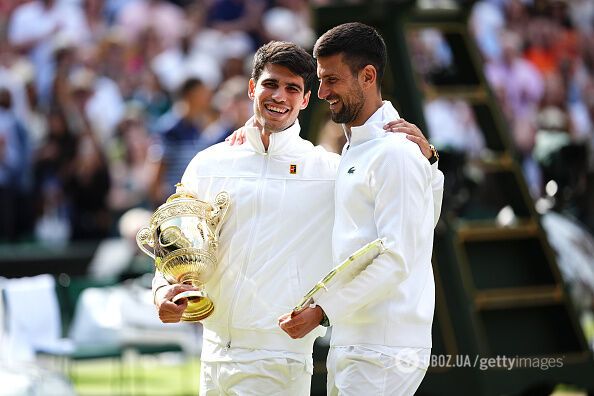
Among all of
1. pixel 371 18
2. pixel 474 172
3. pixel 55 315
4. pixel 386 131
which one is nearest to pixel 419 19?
pixel 371 18

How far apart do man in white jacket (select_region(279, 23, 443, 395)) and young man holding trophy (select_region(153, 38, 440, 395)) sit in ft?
0.80

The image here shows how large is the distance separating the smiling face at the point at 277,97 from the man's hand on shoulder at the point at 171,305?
714 millimetres

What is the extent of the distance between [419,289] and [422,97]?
4181 millimetres

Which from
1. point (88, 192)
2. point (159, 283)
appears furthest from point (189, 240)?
point (88, 192)

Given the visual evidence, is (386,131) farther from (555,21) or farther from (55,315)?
(555,21)

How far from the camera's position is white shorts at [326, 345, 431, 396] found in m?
4.13

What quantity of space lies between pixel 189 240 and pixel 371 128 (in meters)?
0.81

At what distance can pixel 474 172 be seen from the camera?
36.5ft

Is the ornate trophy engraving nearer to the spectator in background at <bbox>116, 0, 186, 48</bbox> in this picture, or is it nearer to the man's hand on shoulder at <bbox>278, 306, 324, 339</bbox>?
the man's hand on shoulder at <bbox>278, 306, 324, 339</bbox>

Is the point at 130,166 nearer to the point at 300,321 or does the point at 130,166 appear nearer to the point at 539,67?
the point at 539,67

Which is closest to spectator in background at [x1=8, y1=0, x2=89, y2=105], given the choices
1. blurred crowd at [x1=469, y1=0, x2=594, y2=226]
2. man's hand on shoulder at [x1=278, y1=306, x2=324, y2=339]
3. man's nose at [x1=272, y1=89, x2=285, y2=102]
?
blurred crowd at [x1=469, y1=0, x2=594, y2=226]

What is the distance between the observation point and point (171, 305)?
14.3 ft

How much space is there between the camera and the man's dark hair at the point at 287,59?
14.9 feet

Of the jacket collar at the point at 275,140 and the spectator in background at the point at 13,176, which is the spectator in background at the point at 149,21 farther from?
the jacket collar at the point at 275,140
